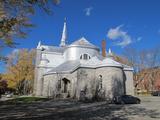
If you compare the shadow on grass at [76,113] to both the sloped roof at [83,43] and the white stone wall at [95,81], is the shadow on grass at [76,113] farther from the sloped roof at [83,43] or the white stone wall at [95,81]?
the sloped roof at [83,43]

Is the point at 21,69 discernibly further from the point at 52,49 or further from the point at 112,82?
the point at 112,82

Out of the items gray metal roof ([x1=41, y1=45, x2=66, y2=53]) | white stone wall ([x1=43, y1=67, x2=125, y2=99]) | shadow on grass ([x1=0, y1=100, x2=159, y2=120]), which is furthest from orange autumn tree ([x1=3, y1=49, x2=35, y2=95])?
shadow on grass ([x1=0, y1=100, x2=159, y2=120])

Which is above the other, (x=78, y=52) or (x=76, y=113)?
(x=78, y=52)

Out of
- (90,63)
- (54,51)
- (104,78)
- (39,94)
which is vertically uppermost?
(54,51)

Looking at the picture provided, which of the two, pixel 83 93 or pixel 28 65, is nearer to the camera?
pixel 83 93

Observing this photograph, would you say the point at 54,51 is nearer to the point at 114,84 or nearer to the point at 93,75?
the point at 93,75

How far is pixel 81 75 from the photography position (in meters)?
37.6

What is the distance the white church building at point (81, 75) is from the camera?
A: 35.8 meters

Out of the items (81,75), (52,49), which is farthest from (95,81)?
(52,49)

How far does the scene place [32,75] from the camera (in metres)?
59.7

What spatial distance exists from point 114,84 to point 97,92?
345cm

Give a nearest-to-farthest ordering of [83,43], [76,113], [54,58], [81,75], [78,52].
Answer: [76,113], [81,75], [78,52], [83,43], [54,58]

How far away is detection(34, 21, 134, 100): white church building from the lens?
35.8 meters

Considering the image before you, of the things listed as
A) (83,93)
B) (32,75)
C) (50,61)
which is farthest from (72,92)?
(32,75)
